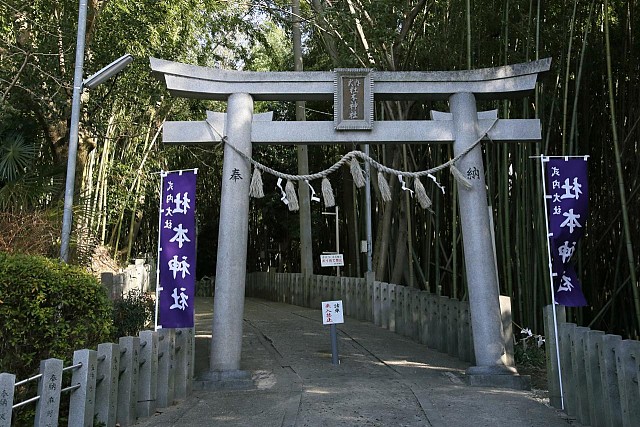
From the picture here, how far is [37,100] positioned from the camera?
10.4m

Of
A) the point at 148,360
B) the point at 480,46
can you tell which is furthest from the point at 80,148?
the point at 480,46

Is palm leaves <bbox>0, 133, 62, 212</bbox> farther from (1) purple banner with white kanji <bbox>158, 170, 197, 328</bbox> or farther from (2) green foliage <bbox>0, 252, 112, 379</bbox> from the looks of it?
(2) green foliage <bbox>0, 252, 112, 379</bbox>

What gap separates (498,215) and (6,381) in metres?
8.92

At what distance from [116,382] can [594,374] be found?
3779 mm

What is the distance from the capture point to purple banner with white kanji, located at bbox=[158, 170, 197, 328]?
765 centimetres

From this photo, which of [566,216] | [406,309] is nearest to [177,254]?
[566,216]

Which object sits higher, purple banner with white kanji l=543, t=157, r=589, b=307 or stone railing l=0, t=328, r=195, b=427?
purple banner with white kanji l=543, t=157, r=589, b=307

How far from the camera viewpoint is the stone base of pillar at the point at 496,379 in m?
7.67

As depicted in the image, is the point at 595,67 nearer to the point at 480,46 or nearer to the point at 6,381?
the point at 480,46

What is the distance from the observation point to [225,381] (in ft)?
25.4

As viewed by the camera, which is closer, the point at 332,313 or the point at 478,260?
the point at 478,260

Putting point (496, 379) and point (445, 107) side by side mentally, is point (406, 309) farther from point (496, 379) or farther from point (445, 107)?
point (496, 379)

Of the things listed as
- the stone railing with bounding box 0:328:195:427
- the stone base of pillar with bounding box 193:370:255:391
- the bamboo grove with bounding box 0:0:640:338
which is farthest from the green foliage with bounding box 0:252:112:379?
the bamboo grove with bounding box 0:0:640:338

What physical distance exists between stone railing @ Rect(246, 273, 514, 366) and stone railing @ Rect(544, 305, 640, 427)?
140 cm
